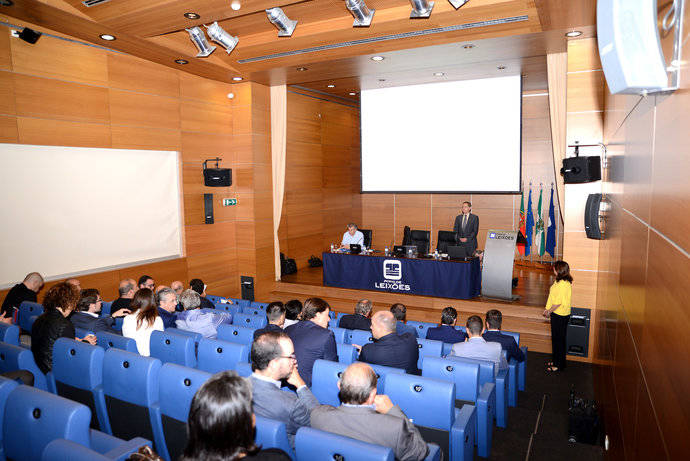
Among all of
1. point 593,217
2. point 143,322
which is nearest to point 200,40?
point 143,322

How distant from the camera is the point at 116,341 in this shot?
377cm

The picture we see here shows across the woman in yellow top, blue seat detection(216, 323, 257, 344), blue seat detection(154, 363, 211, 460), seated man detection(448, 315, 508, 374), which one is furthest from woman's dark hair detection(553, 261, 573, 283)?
blue seat detection(154, 363, 211, 460)

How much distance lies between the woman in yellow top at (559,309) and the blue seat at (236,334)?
382 cm

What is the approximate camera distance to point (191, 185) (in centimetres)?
852

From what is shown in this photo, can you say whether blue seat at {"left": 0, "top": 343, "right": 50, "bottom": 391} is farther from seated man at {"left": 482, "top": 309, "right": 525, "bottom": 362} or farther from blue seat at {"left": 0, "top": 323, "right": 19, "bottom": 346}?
seated man at {"left": 482, "top": 309, "right": 525, "bottom": 362}

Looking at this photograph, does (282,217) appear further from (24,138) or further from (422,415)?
(422,415)

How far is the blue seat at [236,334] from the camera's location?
165 inches

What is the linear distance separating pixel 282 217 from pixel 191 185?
242cm

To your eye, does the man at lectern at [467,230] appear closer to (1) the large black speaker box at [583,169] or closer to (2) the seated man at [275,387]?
(1) the large black speaker box at [583,169]

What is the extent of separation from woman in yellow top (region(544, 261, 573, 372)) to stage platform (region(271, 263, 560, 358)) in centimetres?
74

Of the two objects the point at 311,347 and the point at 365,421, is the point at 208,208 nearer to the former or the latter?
the point at 311,347

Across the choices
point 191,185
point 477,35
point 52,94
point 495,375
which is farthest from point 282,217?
point 495,375

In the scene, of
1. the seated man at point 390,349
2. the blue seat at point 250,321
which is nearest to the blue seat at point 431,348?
the seated man at point 390,349

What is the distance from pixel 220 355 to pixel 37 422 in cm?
147
